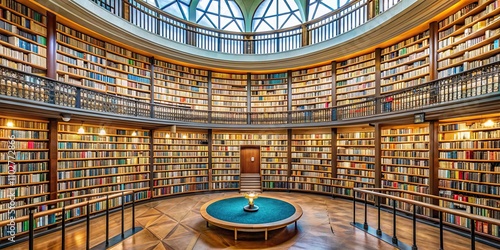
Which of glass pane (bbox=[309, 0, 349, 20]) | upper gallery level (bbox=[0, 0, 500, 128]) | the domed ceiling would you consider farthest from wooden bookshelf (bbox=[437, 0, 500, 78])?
the domed ceiling

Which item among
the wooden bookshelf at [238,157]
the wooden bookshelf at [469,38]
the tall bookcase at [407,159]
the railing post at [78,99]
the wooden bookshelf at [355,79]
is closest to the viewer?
the wooden bookshelf at [469,38]

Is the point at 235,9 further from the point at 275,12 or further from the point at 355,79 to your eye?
the point at 355,79

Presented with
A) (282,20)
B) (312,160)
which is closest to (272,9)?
(282,20)

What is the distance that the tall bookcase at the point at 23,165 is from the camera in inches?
183

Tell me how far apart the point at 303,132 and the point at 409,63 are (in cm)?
392

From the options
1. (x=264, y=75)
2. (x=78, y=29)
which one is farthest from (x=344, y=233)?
(x=78, y=29)

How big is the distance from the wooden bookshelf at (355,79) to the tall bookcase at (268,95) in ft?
6.65

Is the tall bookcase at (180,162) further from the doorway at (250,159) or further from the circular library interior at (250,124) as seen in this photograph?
the doorway at (250,159)

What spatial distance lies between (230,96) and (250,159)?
262 cm

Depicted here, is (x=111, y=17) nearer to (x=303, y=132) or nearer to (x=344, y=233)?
(x=303, y=132)

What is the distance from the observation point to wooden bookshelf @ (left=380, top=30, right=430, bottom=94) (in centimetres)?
607

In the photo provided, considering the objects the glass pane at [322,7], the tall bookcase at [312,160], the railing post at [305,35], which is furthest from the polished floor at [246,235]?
the glass pane at [322,7]

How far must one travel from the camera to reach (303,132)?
8969 mm

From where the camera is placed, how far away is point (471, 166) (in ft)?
16.6
